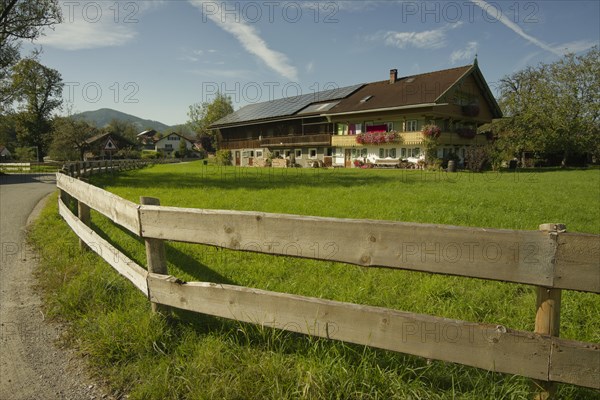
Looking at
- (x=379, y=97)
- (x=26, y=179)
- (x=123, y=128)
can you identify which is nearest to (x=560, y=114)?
(x=379, y=97)

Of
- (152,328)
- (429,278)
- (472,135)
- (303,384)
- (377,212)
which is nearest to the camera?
(303,384)

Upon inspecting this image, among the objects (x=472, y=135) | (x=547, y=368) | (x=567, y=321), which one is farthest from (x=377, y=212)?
(x=472, y=135)

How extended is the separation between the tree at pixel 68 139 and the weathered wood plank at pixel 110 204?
52.0m

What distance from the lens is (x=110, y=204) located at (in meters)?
4.04

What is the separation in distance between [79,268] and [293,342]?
11.1ft

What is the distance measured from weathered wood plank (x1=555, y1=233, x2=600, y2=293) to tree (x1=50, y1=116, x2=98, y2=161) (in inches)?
2276

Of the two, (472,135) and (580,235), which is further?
(472,135)

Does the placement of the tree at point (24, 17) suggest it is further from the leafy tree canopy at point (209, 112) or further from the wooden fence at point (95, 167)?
the leafy tree canopy at point (209, 112)

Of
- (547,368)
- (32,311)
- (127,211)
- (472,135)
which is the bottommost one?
(32,311)

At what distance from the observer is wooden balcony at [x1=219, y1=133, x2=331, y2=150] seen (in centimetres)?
3859

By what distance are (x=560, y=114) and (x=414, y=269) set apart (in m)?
44.5

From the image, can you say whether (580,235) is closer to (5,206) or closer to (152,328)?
(152,328)

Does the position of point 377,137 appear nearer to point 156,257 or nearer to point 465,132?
point 465,132

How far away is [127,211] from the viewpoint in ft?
11.3
